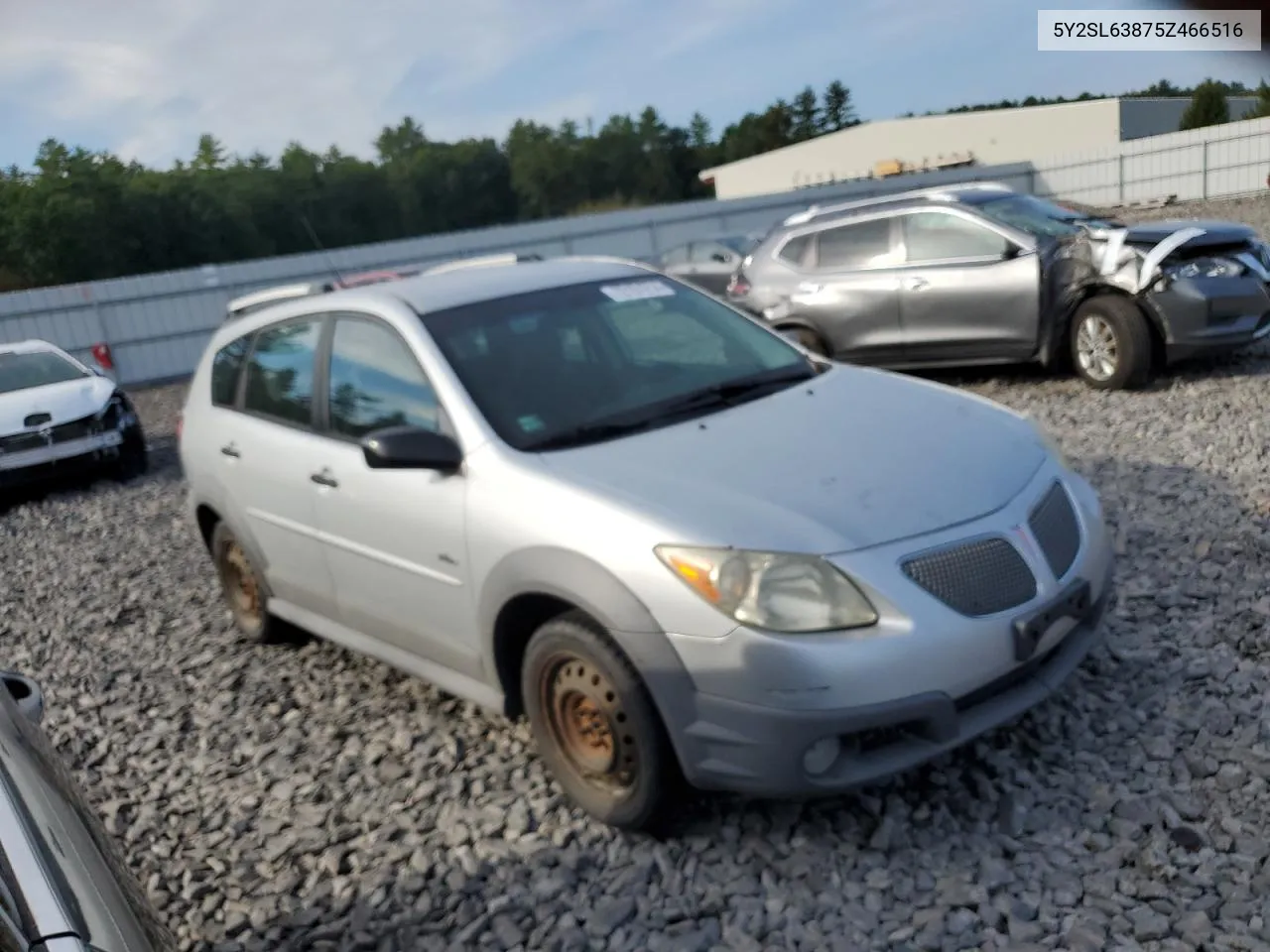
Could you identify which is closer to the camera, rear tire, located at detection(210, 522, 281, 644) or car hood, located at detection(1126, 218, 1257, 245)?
rear tire, located at detection(210, 522, 281, 644)

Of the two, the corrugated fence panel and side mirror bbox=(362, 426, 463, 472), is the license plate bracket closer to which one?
side mirror bbox=(362, 426, 463, 472)

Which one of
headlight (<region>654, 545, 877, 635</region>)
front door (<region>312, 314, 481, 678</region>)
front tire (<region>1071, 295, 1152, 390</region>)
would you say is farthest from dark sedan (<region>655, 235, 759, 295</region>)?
headlight (<region>654, 545, 877, 635</region>)

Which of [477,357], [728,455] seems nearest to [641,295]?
[477,357]

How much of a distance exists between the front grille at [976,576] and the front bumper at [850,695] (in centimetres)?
3

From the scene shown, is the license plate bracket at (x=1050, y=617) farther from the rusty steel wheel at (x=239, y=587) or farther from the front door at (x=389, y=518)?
the rusty steel wheel at (x=239, y=587)

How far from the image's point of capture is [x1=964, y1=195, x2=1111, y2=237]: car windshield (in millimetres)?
8734

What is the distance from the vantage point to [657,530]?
303 cm

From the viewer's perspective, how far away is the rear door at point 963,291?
8.55m

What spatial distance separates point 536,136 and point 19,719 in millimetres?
92085

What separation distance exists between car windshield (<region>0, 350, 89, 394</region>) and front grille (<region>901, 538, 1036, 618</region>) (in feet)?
33.1

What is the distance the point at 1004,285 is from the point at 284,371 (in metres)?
5.95

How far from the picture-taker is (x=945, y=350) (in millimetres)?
9047

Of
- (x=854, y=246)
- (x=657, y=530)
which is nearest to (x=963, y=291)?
(x=854, y=246)

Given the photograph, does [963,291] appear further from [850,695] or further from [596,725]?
[850,695]
